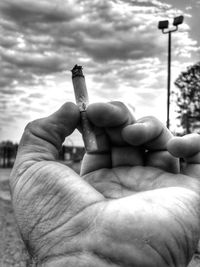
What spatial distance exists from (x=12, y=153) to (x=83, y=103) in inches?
635

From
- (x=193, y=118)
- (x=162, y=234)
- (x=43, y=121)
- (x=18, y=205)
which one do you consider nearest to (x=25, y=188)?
(x=18, y=205)

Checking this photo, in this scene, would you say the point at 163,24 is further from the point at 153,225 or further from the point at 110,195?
the point at 153,225

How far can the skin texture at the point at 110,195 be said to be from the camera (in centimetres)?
135

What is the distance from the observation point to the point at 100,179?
5.99 ft

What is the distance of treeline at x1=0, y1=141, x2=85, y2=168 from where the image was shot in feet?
54.4

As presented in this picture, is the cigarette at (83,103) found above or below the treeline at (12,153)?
above

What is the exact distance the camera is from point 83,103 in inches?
66.9

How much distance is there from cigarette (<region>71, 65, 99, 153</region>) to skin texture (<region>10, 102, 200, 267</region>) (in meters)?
0.03

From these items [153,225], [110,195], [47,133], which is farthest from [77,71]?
[153,225]

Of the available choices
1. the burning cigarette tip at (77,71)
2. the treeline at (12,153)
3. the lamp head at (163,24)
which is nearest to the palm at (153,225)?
the burning cigarette tip at (77,71)

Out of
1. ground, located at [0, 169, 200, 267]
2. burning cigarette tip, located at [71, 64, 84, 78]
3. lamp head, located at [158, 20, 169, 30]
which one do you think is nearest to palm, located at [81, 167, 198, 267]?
burning cigarette tip, located at [71, 64, 84, 78]

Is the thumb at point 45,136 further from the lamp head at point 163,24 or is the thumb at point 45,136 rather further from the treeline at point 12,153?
the treeline at point 12,153

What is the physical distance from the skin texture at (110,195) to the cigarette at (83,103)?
0.03m

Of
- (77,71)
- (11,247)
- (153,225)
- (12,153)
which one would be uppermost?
(77,71)
